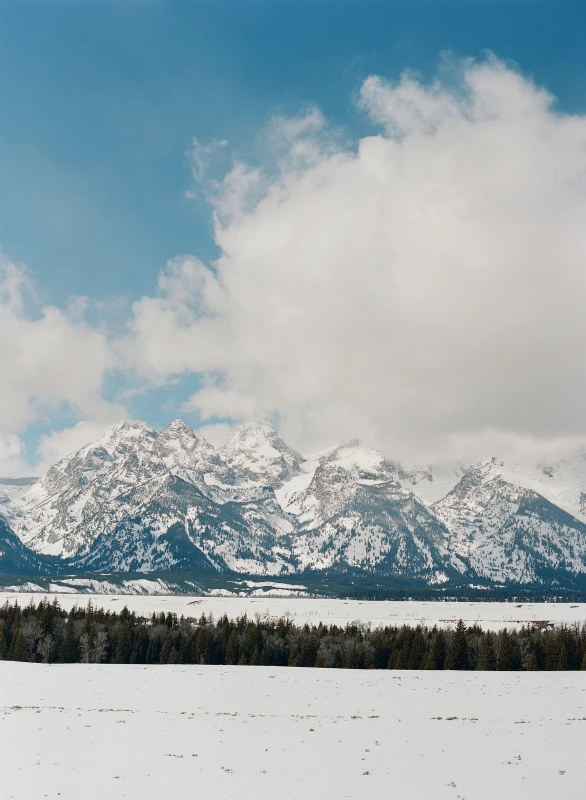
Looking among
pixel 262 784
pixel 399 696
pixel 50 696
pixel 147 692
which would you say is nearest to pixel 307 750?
pixel 262 784

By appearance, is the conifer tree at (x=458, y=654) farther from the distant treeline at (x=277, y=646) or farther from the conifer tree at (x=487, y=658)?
the conifer tree at (x=487, y=658)

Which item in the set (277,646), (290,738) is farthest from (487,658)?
(290,738)

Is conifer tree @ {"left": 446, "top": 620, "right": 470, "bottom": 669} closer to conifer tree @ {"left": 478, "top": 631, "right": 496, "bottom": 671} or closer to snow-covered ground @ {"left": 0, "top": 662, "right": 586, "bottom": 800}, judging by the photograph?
conifer tree @ {"left": 478, "top": 631, "right": 496, "bottom": 671}

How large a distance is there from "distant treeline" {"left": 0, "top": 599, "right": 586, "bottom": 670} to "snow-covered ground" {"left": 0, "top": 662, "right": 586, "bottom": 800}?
158 ft

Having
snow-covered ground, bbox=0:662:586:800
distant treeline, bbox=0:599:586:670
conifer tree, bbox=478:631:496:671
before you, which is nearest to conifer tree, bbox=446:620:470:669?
distant treeline, bbox=0:599:586:670

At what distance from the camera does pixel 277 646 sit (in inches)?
5556

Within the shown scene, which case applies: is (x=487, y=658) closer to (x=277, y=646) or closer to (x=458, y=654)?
Answer: (x=458, y=654)

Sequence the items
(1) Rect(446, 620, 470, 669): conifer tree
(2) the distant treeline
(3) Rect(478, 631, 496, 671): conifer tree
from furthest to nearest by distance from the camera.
A: (1) Rect(446, 620, 470, 669): conifer tree
(2) the distant treeline
(3) Rect(478, 631, 496, 671): conifer tree

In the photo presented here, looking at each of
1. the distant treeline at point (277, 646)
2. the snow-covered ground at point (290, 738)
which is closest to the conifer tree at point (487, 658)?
the distant treeline at point (277, 646)

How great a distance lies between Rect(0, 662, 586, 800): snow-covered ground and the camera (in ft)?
109

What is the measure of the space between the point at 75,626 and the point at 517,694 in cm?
11042

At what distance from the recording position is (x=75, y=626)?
14512 centimetres

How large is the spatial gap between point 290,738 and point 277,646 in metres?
101

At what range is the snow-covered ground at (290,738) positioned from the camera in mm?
33188
